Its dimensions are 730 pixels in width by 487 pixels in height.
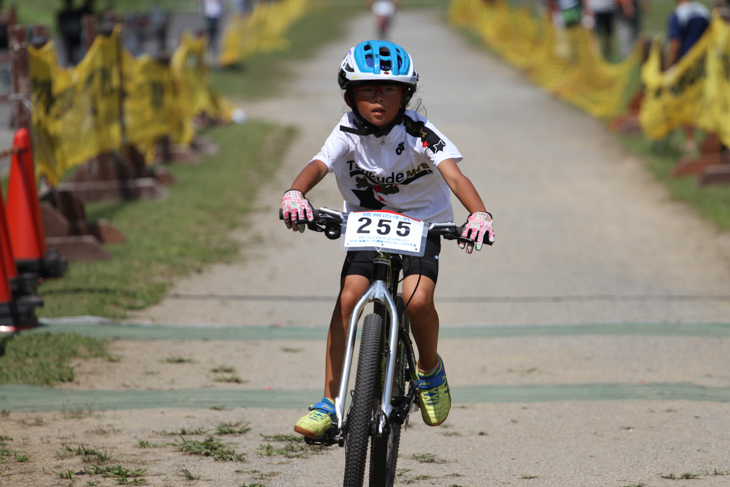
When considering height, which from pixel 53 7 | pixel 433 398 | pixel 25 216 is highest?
pixel 53 7

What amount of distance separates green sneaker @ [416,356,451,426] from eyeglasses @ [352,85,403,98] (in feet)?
4.23

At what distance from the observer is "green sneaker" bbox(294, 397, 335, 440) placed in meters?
4.01

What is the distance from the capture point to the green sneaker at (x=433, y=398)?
455 cm

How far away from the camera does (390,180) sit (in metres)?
4.66

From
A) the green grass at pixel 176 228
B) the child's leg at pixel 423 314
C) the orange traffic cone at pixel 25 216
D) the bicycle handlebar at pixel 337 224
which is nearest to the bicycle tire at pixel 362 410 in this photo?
the child's leg at pixel 423 314

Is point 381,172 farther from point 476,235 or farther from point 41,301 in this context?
point 41,301

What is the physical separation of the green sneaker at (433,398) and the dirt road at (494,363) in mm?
305

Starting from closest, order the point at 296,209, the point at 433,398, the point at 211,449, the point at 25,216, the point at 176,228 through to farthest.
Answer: the point at 296,209
the point at 433,398
the point at 211,449
the point at 25,216
the point at 176,228

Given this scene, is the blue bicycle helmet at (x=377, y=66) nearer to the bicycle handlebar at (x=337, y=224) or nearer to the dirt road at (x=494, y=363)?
the bicycle handlebar at (x=337, y=224)

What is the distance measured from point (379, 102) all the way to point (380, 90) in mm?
56

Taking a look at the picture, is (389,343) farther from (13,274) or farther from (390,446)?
(13,274)

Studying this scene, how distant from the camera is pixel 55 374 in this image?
6.10 meters

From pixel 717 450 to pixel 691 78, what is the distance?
28.5ft

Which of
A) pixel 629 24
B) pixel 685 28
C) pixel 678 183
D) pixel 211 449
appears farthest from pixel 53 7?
pixel 211 449
